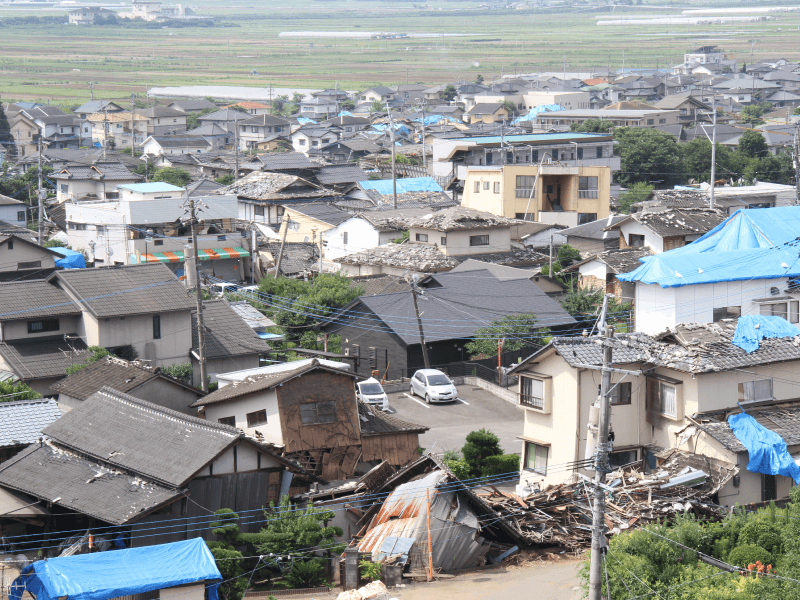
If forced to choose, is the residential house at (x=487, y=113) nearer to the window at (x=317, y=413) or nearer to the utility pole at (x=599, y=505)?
the window at (x=317, y=413)

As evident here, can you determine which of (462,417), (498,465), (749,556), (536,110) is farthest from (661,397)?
(536,110)

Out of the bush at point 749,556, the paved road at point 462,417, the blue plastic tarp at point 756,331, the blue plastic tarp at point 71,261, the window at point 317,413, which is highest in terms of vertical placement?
the blue plastic tarp at point 756,331

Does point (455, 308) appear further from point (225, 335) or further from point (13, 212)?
point (13, 212)

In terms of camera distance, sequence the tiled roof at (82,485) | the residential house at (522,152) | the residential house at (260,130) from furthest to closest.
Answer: the residential house at (260,130)
the residential house at (522,152)
the tiled roof at (82,485)

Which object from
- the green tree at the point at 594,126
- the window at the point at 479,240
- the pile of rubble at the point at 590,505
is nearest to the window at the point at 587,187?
the window at the point at 479,240

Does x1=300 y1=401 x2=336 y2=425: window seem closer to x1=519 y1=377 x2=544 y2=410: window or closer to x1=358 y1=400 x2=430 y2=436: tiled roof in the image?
x1=358 y1=400 x2=430 y2=436: tiled roof

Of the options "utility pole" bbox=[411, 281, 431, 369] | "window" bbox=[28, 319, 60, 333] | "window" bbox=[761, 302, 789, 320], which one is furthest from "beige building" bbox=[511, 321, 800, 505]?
"window" bbox=[28, 319, 60, 333]
